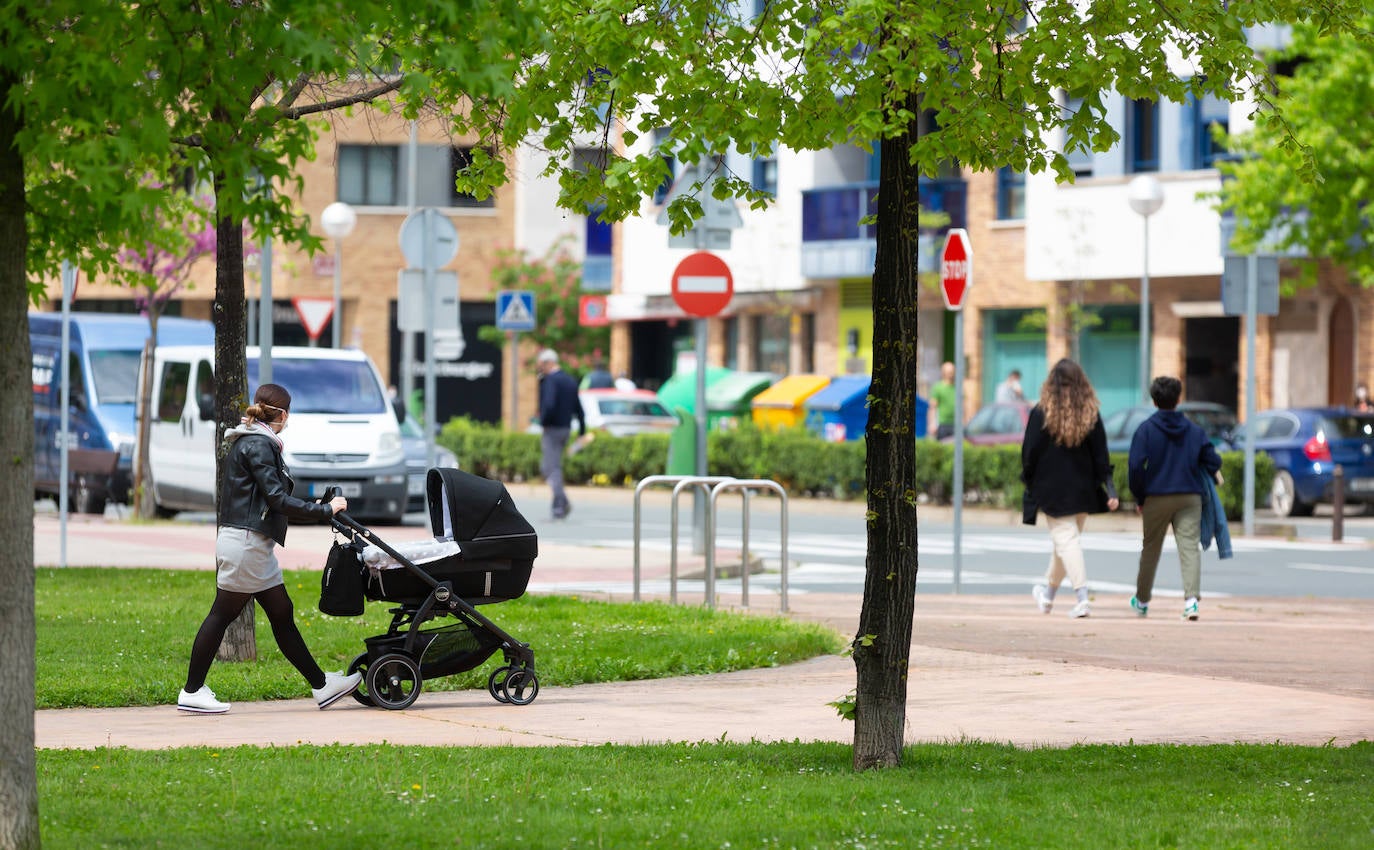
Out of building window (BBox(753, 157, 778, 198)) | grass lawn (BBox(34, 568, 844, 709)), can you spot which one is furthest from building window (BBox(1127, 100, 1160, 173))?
grass lawn (BBox(34, 568, 844, 709))

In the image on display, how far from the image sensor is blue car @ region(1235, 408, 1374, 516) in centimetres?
2917

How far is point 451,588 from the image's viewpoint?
10562 mm

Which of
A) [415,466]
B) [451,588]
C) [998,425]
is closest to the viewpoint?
[451,588]

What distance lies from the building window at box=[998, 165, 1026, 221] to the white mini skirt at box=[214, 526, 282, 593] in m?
33.6

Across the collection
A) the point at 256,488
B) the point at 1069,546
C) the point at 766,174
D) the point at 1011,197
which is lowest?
the point at 1069,546

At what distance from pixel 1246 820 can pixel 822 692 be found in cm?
→ 410

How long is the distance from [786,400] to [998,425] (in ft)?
26.3

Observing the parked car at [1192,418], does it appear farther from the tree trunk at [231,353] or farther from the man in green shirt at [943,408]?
the tree trunk at [231,353]

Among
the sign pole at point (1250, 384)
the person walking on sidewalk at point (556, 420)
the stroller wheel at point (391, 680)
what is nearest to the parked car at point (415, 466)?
the person walking on sidewalk at point (556, 420)

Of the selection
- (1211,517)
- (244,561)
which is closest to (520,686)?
(244,561)

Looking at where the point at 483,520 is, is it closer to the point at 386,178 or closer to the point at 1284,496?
the point at 1284,496

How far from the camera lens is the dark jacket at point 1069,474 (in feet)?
51.6

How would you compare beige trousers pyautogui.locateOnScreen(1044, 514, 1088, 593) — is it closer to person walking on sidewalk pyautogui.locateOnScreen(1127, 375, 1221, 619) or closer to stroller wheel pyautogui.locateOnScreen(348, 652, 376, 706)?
person walking on sidewalk pyautogui.locateOnScreen(1127, 375, 1221, 619)

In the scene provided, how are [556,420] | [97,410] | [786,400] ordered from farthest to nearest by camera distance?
1. [786,400]
2. [97,410]
3. [556,420]
